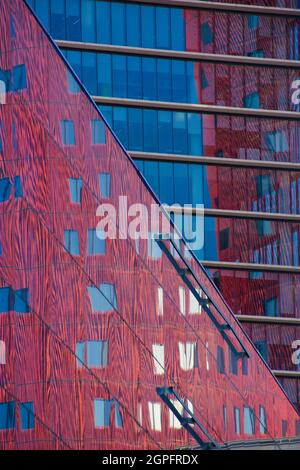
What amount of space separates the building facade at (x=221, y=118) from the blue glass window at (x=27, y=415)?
2153 inches

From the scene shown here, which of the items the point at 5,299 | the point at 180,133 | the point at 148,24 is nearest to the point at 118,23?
the point at 148,24

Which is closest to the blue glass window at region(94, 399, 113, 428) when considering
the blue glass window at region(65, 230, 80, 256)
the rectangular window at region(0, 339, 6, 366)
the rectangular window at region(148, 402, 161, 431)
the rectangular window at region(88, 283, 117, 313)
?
the rectangular window at region(148, 402, 161, 431)

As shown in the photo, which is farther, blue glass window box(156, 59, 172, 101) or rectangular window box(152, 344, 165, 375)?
blue glass window box(156, 59, 172, 101)

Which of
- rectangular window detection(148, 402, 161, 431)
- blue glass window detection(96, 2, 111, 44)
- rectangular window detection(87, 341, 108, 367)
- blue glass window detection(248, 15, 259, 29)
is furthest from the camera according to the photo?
blue glass window detection(248, 15, 259, 29)

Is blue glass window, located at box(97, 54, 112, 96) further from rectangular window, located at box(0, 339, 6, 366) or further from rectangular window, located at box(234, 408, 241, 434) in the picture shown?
rectangular window, located at box(0, 339, 6, 366)

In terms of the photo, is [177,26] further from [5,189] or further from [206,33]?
[5,189]

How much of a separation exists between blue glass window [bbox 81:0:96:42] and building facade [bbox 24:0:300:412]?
56 mm

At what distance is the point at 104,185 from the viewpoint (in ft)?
144

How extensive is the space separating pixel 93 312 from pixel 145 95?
5571cm

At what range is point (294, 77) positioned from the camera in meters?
101

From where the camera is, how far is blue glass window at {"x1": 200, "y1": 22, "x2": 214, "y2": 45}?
326ft
